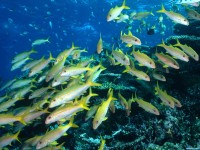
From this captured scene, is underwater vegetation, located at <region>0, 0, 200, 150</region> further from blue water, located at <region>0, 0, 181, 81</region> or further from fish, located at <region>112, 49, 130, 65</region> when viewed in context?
blue water, located at <region>0, 0, 181, 81</region>

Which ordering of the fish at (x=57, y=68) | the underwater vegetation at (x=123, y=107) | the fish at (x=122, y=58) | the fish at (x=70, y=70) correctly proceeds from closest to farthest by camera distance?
the underwater vegetation at (x=123, y=107), the fish at (x=70, y=70), the fish at (x=57, y=68), the fish at (x=122, y=58)

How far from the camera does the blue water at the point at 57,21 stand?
33906 millimetres

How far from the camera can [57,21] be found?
4153 cm

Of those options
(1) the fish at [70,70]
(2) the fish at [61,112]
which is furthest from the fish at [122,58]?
(2) the fish at [61,112]

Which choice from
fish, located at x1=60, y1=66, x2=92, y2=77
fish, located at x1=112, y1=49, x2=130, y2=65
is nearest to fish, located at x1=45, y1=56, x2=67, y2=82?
fish, located at x1=60, y1=66, x2=92, y2=77

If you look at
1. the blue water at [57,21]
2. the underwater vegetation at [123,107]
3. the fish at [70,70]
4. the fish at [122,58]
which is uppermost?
the fish at [70,70]

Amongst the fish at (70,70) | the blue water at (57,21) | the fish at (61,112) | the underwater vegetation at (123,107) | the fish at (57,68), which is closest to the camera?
the fish at (61,112)

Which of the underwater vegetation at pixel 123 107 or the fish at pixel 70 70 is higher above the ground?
the fish at pixel 70 70

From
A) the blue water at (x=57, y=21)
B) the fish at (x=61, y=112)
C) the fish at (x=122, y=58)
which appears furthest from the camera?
the blue water at (x=57, y=21)

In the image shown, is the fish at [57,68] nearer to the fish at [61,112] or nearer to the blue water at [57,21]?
the fish at [61,112]

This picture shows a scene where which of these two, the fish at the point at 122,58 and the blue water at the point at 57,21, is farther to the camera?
the blue water at the point at 57,21

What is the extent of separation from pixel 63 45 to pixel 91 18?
18.1 meters

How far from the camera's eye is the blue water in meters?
33.9

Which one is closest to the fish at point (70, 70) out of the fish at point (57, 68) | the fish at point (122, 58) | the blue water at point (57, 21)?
the fish at point (57, 68)
